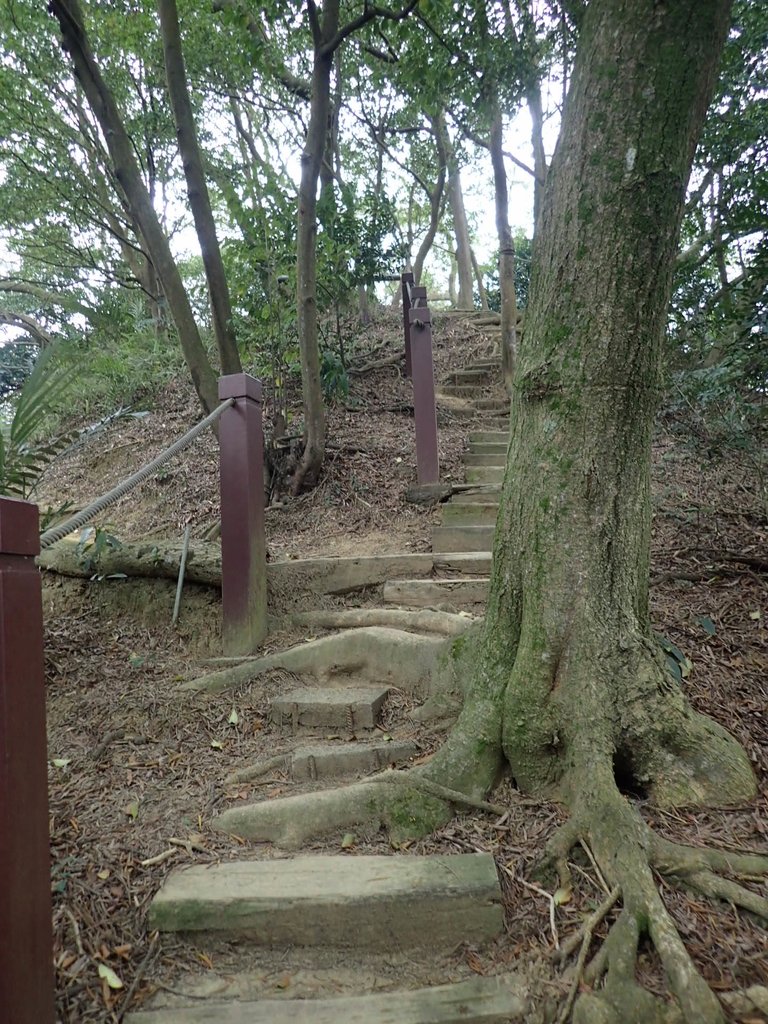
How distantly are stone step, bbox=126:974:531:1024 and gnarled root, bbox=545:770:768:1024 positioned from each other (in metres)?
0.19

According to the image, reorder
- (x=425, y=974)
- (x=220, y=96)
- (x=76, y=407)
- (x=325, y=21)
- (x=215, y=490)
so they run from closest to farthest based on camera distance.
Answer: (x=425, y=974) < (x=325, y=21) < (x=215, y=490) < (x=76, y=407) < (x=220, y=96)

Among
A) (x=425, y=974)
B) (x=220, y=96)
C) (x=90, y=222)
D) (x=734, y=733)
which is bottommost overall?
(x=425, y=974)

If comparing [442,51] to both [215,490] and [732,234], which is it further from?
[215,490]

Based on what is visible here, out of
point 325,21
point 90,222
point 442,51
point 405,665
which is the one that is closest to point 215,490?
point 405,665

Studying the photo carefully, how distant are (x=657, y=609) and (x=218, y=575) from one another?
2378 millimetres

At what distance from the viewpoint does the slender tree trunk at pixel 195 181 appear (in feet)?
14.6

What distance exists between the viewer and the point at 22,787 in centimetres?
138

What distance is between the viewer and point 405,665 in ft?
10.1

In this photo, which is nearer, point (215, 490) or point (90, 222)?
point (215, 490)

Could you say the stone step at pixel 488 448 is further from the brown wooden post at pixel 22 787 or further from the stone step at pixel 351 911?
the brown wooden post at pixel 22 787

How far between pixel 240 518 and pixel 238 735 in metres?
1.08

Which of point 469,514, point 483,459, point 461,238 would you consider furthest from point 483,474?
point 461,238

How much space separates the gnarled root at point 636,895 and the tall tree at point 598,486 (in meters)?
0.03

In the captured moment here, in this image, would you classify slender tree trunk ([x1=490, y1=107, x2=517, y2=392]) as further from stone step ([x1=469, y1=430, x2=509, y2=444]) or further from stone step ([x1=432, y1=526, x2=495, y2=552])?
stone step ([x1=432, y1=526, x2=495, y2=552])
